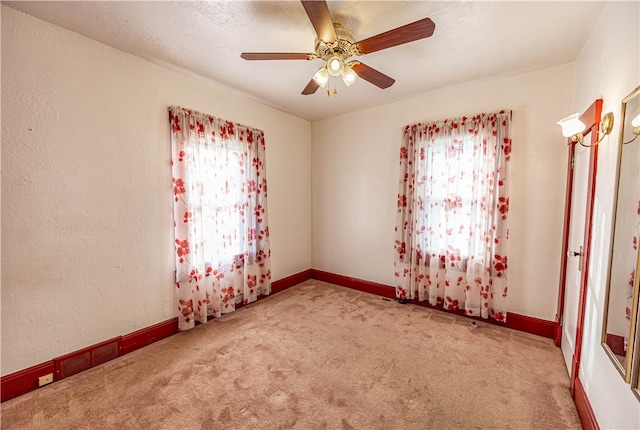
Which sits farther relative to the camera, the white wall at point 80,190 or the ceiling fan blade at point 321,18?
the white wall at point 80,190

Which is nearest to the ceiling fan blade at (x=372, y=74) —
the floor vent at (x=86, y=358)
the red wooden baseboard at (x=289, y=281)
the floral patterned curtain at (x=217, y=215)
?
the floral patterned curtain at (x=217, y=215)

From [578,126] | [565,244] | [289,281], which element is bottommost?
[289,281]

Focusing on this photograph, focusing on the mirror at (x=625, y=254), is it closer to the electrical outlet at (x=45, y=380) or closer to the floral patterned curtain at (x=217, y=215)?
the floral patterned curtain at (x=217, y=215)

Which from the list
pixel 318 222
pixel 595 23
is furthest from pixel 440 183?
pixel 318 222

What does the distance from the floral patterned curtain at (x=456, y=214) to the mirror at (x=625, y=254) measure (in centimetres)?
140

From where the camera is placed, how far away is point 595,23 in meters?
1.77

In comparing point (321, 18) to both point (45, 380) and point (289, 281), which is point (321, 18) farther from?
point (289, 281)

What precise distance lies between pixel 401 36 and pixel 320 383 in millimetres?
2321

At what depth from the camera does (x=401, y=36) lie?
4.94 feet

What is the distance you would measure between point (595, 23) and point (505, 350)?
8.36 ft

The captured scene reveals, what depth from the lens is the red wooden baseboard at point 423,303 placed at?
2488 mm

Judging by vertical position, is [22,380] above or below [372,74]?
below

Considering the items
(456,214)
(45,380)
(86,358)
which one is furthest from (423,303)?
(45,380)

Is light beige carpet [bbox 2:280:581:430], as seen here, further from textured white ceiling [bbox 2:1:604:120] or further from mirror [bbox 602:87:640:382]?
textured white ceiling [bbox 2:1:604:120]
